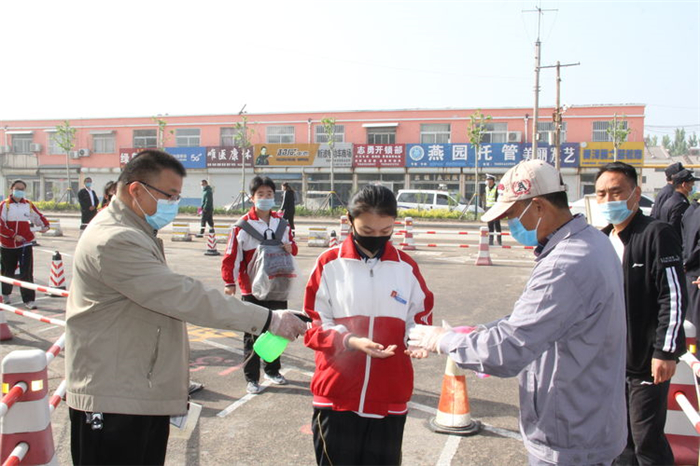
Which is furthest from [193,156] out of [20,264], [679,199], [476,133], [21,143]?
[679,199]

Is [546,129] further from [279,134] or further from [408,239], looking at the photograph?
[408,239]

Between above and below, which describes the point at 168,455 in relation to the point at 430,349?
below

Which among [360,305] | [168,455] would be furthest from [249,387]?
[360,305]

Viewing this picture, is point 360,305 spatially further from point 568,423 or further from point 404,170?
point 404,170

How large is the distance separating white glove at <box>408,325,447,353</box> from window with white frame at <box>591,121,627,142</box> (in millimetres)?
36206

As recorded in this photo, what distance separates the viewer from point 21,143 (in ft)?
157

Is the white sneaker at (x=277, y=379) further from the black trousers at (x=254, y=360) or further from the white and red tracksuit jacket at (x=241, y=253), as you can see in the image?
the white and red tracksuit jacket at (x=241, y=253)

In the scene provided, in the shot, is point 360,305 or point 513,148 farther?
point 513,148

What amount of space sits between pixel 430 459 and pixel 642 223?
88.3 inches

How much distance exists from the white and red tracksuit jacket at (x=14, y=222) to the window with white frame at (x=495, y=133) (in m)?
31.2

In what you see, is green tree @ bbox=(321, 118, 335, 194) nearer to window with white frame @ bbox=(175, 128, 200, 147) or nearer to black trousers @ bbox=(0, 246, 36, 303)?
window with white frame @ bbox=(175, 128, 200, 147)

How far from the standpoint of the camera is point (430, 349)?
255cm

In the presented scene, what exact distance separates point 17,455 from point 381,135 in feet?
122

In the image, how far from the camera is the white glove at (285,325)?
116 inches
